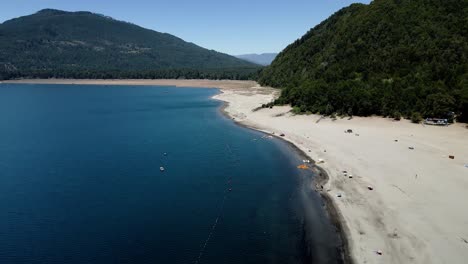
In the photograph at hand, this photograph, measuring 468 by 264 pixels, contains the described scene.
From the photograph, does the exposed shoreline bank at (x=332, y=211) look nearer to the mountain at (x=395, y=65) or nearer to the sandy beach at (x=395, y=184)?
the sandy beach at (x=395, y=184)

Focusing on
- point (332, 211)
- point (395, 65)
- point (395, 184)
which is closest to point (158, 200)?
point (332, 211)

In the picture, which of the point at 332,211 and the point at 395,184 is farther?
the point at 395,184

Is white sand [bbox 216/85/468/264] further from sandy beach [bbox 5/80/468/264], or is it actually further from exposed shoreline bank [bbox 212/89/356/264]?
exposed shoreline bank [bbox 212/89/356/264]

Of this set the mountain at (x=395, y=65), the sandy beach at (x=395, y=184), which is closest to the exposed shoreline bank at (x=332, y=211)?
the sandy beach at (x=395, y=184)

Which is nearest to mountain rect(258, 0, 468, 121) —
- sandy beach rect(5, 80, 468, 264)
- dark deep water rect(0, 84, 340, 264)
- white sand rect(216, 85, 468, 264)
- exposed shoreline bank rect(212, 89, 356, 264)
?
sandy beach rect(5, 80, 468, 264)

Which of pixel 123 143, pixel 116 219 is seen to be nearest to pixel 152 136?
pixel 123 143

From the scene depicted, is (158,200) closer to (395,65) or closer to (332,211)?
(332,211)

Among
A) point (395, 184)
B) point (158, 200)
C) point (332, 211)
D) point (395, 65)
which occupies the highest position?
point (395, 65)
